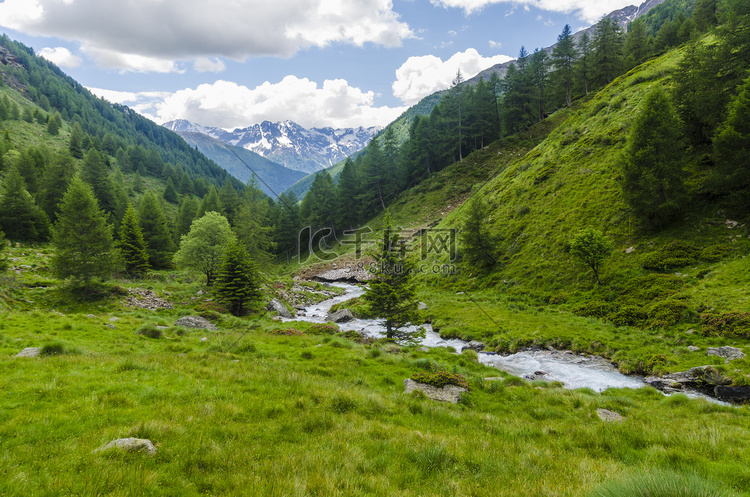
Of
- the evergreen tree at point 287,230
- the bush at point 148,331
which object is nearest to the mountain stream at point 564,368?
the bush at point 148,331

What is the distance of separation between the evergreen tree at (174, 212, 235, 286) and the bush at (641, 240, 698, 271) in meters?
45.1

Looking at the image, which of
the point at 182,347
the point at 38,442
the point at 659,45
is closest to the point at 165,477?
the point at 38,442

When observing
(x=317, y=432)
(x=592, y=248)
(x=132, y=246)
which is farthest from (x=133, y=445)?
(x=132, y=246)

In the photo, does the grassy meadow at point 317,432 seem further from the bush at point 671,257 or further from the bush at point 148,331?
the bush at point 671,257

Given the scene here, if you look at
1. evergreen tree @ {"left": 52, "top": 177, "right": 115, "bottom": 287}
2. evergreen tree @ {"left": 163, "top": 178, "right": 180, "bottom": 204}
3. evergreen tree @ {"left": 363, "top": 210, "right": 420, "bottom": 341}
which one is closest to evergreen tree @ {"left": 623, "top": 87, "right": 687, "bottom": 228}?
evergreen tree @ {"left": 363, "top": 210, "right": 420, "bottom": 341}

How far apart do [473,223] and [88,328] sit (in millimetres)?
35751

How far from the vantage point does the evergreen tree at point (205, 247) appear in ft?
134

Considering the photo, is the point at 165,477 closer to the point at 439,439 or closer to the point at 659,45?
the point at 439,439

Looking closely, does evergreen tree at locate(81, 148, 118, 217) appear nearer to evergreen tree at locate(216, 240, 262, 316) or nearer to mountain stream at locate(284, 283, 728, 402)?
evergreen tree at locate(216, 240, 262, 316)

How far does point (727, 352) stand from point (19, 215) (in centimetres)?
8286

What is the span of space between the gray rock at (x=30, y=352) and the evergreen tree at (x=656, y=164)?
40.0 m

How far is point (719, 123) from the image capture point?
24969mm

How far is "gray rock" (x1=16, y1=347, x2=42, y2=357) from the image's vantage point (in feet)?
37.3

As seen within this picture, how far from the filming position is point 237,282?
31266 mm
